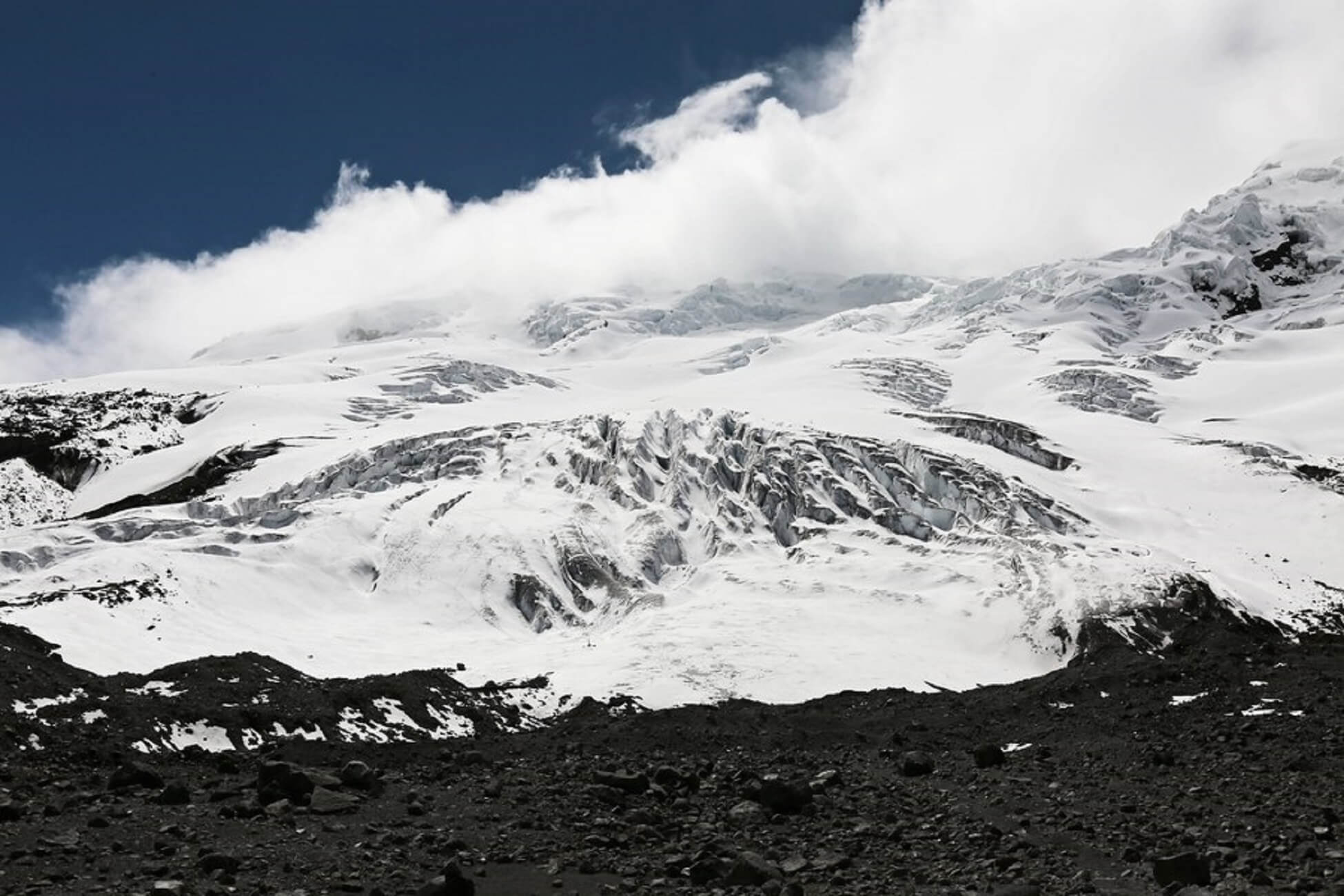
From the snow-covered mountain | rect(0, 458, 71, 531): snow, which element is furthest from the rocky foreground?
rect(0, 458, 71, 531): snow

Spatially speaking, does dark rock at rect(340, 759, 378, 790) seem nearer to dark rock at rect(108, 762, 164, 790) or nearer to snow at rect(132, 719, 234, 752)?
dark rock at rect(108, 762, 164, 790)

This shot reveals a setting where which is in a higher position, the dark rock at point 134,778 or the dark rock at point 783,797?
the dark rock at point 134,778

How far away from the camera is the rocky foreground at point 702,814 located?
64.3ft

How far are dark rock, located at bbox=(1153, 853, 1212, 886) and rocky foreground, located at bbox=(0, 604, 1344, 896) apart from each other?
4 centimetres

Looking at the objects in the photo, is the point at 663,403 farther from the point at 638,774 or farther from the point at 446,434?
the point at 638,774

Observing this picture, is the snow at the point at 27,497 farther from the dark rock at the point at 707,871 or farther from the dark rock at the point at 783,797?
the dark rock at the point at 707,871

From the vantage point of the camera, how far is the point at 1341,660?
5922 centimetres

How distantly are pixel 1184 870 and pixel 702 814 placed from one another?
37.6 ft

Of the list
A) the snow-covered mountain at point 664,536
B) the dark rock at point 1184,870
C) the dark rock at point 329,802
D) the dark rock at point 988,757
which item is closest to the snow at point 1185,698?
the dark rock at point 988,757

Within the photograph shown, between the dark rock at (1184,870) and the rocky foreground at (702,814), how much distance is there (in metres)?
0.04

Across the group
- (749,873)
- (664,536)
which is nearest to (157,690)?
(749,873)

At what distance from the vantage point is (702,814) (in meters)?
26.6

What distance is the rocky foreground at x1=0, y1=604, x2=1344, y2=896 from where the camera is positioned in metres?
19.6

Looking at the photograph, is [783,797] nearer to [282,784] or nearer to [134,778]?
[282,784]
